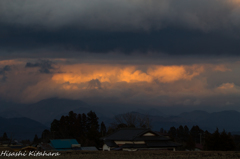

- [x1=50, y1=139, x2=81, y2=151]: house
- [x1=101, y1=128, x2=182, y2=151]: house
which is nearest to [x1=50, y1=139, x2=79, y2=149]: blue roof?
[x1=50, y1=139, x2=81, y2=151]: house

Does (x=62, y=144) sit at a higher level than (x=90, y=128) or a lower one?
lower

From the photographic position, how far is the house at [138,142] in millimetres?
60531

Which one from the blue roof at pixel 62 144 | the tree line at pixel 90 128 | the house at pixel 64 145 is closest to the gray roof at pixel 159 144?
the house at pixel 64 145

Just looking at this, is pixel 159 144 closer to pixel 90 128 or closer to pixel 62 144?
pixel 62 144

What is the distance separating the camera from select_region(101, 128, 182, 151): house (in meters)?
60.5

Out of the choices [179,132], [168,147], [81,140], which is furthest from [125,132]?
[179,132]

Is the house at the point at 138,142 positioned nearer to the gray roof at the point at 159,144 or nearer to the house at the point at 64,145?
the gray roof at the point at 159,144

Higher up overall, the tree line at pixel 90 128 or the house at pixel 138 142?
the tree line at pixel 90 128

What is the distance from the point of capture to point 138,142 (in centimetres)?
6184

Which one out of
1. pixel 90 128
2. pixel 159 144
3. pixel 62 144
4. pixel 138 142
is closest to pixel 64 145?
pixel 62 144

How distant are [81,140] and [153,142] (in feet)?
144

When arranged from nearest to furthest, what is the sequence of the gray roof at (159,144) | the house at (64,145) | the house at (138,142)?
the house at (138,142) → the gray roof at (159,144) → the house at (64,145)

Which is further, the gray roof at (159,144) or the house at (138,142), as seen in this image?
the gray roof at (159,144)

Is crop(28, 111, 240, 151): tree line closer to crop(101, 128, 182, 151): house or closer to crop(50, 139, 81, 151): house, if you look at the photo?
crop(50, 139, 81, 151): house
